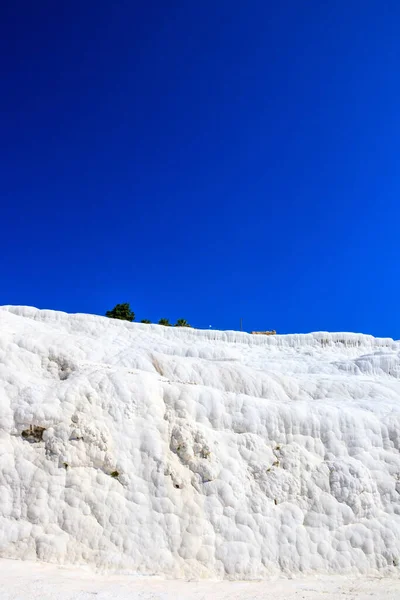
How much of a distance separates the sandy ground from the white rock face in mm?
344

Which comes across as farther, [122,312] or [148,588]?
[122,312]

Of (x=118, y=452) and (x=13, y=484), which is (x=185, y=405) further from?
(x=13, y=484)

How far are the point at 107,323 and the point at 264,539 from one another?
38.9 feet

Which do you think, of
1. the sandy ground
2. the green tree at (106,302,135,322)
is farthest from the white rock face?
the green tree at (106,302,135,322)

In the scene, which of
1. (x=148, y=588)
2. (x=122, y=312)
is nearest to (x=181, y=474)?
(x=148, y=588)

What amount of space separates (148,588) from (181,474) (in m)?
2.45

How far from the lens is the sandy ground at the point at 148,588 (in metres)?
6.74

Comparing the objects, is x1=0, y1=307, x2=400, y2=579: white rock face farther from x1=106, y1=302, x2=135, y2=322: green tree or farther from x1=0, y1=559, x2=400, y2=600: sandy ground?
x1=106, y1=302, x2=135, y2=322: green tree

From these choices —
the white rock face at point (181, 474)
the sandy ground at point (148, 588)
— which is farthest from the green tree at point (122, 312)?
the sandy ground at point (148, 588)

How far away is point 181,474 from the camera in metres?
9.59

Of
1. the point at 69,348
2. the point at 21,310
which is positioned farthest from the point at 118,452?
the point at 21,310

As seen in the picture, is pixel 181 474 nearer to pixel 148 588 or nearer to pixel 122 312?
pixel 148 588

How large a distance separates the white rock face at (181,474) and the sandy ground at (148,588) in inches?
13.6

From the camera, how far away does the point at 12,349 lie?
1149 cm
